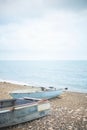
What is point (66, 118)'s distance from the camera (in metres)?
14.6

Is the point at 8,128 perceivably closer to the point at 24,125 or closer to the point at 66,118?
the point at 24,125

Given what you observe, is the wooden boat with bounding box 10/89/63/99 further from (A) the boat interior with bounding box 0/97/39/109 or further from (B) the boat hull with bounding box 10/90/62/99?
(A) the boat interior with bounding box 0/97/39/109

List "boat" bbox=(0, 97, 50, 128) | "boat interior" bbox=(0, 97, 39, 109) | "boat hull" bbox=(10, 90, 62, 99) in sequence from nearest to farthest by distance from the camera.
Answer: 1. "boat" bbox=(0, 97, 50, 128)
2. "boat interior" bbox=(0, 97, 39, 109)
3. "boat hull" bbox=(10, 90, 62, 99)

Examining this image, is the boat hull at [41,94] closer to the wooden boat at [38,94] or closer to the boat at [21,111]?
the wooden boat at [38,94]

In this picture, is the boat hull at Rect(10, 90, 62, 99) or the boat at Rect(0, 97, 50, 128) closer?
the boat at Rect(0, 97, 50, 128)

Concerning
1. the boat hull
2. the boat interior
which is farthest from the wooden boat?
the boat interior

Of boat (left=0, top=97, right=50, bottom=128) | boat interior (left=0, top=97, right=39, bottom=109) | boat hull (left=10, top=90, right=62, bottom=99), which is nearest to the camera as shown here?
boat (left=0, top=97, right=50, bottom=128)

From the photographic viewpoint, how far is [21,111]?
12.8 meters

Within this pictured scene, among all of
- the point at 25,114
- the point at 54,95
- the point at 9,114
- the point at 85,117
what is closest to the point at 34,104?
the point at 25,114

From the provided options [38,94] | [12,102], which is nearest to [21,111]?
[12,102]

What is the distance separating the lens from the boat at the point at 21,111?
1195cm

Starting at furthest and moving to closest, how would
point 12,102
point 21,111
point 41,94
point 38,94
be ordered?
point 41,94 → point 38,94 → point 12,102 → point 21,111

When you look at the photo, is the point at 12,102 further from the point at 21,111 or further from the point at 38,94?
the point at 38,94

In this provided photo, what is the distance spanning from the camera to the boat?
39.2 feet
